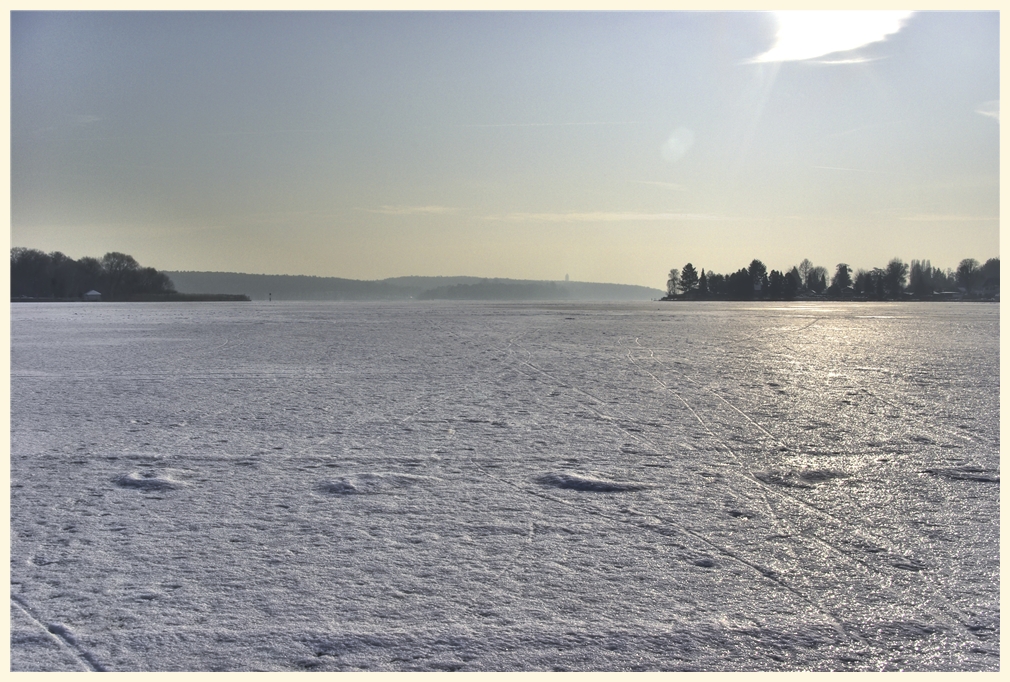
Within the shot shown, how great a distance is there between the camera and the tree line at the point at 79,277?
99.5m

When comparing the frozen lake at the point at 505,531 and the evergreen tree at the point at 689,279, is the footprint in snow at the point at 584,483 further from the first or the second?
the evergreen tree at the point at 689,279

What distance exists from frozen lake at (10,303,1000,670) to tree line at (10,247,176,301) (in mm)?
105538

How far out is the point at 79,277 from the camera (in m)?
105

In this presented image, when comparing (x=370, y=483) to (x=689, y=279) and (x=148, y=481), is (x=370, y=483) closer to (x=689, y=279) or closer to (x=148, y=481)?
(x=148, y=481)

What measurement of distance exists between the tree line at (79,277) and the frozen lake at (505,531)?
105538 millimetres

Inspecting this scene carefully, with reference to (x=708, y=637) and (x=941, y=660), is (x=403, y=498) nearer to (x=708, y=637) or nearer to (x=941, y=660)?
(x=708, y=637)

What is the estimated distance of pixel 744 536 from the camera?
344cm

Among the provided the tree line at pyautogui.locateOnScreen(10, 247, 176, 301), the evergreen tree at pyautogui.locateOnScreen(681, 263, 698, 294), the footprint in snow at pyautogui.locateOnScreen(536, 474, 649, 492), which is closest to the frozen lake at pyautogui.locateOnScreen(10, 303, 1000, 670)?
the footprint in snow at pyautogui.locateOnScreen(536, 474, 649, 492)

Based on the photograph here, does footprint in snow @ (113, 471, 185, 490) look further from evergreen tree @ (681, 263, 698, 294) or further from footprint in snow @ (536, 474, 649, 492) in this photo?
evergreen tree @ (681, 263, 698, 294)

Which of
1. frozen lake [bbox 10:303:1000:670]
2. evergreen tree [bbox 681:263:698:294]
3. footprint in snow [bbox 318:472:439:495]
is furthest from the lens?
evergreen tree [bbox 681:263:698:294]

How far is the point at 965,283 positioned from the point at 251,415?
135 metres

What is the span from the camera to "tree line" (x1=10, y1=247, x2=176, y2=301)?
99.5 metres

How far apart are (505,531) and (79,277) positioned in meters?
117
